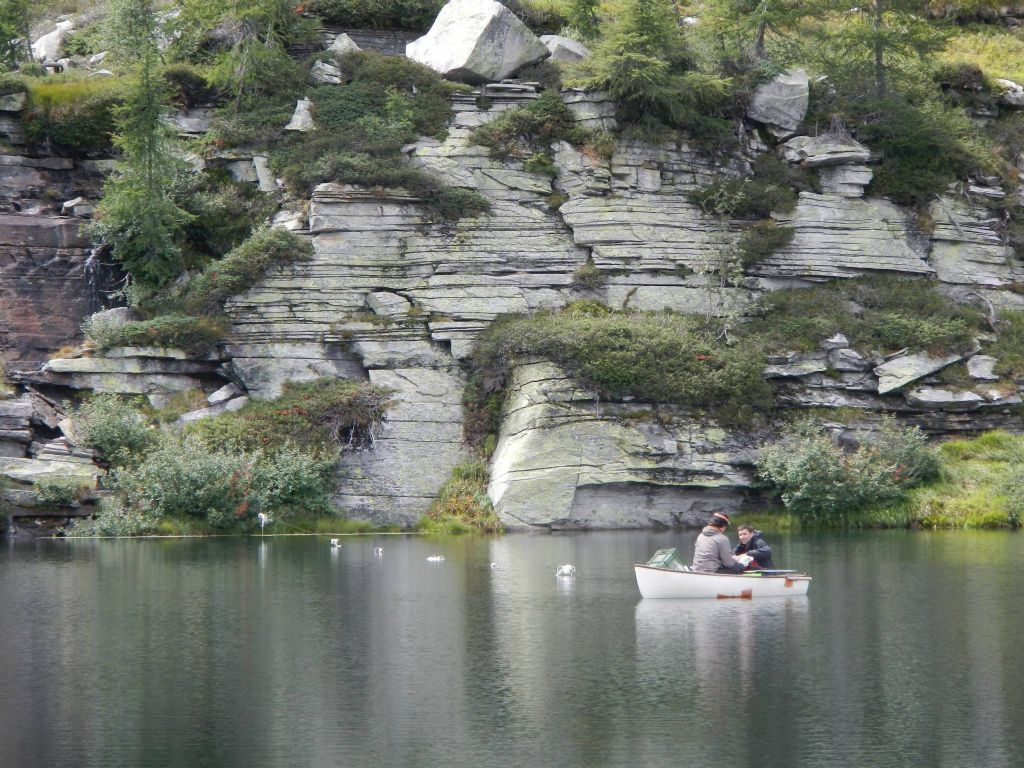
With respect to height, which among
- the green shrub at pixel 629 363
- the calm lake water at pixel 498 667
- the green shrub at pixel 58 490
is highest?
the green shrub at pixel 629 363

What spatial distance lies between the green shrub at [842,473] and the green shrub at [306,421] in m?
10.3

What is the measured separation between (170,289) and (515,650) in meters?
24.7

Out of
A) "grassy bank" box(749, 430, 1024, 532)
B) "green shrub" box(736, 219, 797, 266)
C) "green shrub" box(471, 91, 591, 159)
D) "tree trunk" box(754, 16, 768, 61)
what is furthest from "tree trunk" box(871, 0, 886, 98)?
"grassy bank" box(749, 430, 1024, 532)

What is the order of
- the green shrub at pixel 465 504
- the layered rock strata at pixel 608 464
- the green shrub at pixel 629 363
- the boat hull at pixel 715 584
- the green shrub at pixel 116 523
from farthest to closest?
the green shrub at pixel 629 363 → the layered rock strata at pixel 608 464 → the green shrub at pixel 465 504 → the green shrub at pixel 116 523 → the boat hull at pixel 715 584

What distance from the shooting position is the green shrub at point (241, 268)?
37.7m

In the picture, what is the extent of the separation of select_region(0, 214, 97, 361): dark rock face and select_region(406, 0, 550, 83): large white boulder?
12.9 meters

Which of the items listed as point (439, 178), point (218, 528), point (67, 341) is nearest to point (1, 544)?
point (218, 528)

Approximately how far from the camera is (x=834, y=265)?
41.1m

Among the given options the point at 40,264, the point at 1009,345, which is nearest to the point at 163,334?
the point at 40,264

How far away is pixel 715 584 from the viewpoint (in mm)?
22078

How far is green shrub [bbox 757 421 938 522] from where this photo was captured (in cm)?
3328

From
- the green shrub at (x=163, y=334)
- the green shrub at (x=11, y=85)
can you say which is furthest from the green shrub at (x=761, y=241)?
the green shrub at (x=11, y=85)

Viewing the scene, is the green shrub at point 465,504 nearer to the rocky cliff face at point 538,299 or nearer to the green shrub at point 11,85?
the rocky cliff face at point 538,299

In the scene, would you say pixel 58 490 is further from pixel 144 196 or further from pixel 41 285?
pixel 144 196
